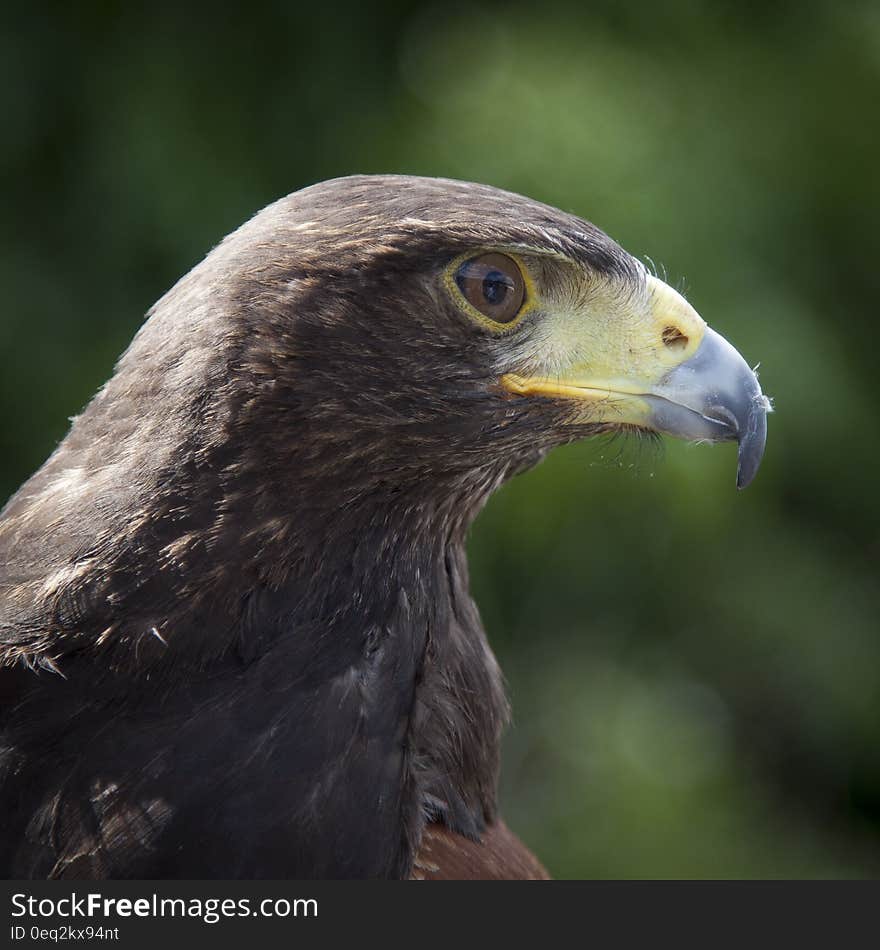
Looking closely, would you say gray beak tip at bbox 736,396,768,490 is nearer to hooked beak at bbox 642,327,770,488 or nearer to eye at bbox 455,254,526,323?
hooked beak at bbox 642,327,770,488

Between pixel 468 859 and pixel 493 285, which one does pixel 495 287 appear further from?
pixel 468 859

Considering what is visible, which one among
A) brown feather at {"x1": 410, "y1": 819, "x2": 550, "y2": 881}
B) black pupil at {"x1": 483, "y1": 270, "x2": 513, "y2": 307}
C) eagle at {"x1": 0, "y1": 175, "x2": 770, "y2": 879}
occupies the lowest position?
brown feather at {"x1": 410, "y1": 819, "x2": 550, "y2": 881}

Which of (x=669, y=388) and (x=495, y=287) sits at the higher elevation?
(x=495, y=287)

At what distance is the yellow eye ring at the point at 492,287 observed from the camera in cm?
229

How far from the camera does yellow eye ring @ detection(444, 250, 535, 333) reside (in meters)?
2.29

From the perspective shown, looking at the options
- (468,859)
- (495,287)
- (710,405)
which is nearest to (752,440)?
(710,405)

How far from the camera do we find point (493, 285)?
7.62 ft

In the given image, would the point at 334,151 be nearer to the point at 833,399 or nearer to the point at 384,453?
the point at 833,399

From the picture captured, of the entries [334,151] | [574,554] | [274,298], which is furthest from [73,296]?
[274,298]

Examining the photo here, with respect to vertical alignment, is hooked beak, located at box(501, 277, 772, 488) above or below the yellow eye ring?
below

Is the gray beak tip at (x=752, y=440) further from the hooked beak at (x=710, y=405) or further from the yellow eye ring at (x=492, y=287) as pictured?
the yellow eye ring at (x=492, y=287)

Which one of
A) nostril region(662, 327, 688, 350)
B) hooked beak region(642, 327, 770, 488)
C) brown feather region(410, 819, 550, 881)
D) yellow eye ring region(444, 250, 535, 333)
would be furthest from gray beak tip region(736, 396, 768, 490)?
brown feather region(410, 819, 550, 881)

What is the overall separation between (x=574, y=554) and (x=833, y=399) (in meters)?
0.94

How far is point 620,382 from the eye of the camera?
7.84 ft
